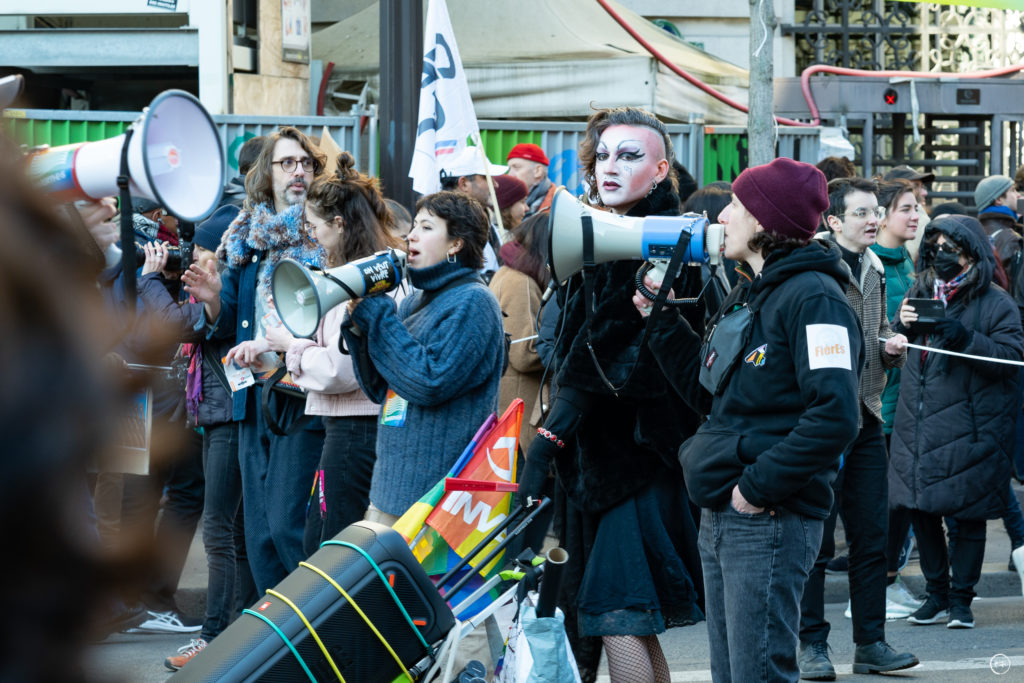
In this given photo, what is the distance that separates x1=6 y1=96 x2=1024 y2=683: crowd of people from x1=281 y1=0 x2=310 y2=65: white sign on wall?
14.3ft

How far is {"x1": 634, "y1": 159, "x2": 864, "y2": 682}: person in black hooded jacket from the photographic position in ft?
11.0

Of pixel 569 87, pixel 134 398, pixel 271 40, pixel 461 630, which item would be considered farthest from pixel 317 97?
pixel 134 398

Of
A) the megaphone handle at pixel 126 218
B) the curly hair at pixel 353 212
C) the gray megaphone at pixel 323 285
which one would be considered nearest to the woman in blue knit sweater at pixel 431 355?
the gray megaphone at pixel 323 285

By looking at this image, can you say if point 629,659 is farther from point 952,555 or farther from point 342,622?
point 952,555

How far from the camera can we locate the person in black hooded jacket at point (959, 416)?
634 cm

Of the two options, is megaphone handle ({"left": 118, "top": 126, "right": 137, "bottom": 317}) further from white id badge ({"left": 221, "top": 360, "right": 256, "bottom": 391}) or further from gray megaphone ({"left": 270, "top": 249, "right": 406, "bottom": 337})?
white id badge ({"left": 221, "top": 360, "right": 256, "bottom": 391})

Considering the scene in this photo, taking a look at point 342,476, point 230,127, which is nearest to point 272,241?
point 342,476

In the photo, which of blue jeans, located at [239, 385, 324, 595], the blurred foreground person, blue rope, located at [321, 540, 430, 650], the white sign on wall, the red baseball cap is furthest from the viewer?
the white sign on wall

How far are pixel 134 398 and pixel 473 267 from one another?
Answer: 12.0ft

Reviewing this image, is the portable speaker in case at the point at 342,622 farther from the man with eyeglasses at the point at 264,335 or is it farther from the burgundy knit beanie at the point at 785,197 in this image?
the man with eyeglasses at the point at 264,335

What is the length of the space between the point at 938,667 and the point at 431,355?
2.87 metres

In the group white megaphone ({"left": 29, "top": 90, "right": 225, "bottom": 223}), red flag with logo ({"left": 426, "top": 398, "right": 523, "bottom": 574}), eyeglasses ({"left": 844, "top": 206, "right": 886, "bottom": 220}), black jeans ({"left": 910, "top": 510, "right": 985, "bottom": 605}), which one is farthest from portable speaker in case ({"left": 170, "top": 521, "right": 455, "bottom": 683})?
black jeans ({"left": 910, "top": 510, "right": 985, "bottom": 605})

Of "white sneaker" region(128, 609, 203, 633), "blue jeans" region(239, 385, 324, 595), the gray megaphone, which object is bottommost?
"white sneaker" region(128, 609, 203, 633)

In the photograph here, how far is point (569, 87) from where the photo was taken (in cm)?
1070
